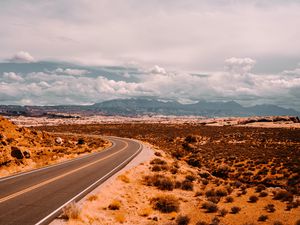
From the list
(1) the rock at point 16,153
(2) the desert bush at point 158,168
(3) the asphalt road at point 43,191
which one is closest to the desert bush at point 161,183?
(3) the asphalt road at point 43,191

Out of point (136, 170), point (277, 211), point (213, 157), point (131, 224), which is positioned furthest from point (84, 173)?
point (213, 157)

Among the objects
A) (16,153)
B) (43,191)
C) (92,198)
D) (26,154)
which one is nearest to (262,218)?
(92,198)

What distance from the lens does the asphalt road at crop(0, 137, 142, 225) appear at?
37.7 feet

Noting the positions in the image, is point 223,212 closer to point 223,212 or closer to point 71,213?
point 223,212

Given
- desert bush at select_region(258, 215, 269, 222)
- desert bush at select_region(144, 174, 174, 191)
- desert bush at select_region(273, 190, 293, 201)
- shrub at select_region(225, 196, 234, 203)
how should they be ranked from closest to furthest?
desert bush at select_region(258, 215, 269, 222) → shrub at select_region(225, 196, 234, 203) → desert bush at select_region(273, 190, 293, 201) → desert bush at select_region(144, 174, 174, 191)

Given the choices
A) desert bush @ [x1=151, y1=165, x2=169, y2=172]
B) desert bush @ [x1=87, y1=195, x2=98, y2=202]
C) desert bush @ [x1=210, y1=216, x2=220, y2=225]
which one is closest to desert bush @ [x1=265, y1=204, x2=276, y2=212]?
desert bush @ [x1=210, y1=216, x2=220, y2=225]

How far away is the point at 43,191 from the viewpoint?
15.6 m

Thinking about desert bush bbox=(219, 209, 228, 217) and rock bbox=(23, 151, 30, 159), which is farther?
rock bbox=(23, 151, 30, 159)

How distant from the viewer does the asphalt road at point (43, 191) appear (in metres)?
11.5

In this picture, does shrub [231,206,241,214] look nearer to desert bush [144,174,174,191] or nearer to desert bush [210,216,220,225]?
desert bush [210,216,220,225]

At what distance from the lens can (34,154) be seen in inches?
1222

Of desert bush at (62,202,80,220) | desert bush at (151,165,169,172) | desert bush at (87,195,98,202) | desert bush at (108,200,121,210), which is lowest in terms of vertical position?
desert bush at (151,165,169,172)

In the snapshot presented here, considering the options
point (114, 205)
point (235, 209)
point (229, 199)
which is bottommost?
point (229, 199)

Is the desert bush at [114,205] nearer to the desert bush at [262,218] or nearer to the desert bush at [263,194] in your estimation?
the desert bush at [262,218]
